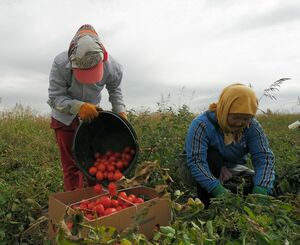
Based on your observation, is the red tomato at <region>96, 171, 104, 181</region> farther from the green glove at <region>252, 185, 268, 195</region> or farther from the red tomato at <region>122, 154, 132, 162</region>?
the green glove at <region>252, 185, 268, 195</region>

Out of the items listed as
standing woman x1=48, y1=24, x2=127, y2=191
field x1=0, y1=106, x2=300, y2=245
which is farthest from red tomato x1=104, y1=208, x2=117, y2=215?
standing woman x1=48, y1=24, x2=127, y2=191

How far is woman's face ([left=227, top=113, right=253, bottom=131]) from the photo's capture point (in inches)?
95.2

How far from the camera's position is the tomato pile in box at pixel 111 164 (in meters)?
2.54

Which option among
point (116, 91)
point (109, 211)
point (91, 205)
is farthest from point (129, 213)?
point (116, 91)

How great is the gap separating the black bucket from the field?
28 centimetres

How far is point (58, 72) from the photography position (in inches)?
107

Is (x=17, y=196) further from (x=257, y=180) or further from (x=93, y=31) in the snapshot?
(x=257, y=180)

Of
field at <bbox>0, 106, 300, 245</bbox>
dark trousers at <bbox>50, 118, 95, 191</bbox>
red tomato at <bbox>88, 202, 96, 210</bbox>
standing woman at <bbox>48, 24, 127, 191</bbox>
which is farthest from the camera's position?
dark trousers at <bbox>50, 118, 95, 191</bbox>

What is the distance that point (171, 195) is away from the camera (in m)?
2.88

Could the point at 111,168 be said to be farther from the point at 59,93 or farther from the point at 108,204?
the point at 59,93

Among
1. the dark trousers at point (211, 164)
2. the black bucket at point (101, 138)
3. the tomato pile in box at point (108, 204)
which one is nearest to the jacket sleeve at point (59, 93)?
the black bucket at point (101, 138)

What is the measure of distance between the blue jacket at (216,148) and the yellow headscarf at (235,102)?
0.10 meters

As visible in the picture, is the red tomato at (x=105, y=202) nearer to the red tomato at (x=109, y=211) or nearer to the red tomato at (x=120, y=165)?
the red tomato at (x=109, y=211)

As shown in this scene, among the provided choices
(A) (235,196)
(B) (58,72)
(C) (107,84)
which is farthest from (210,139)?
(B) (58,72)
